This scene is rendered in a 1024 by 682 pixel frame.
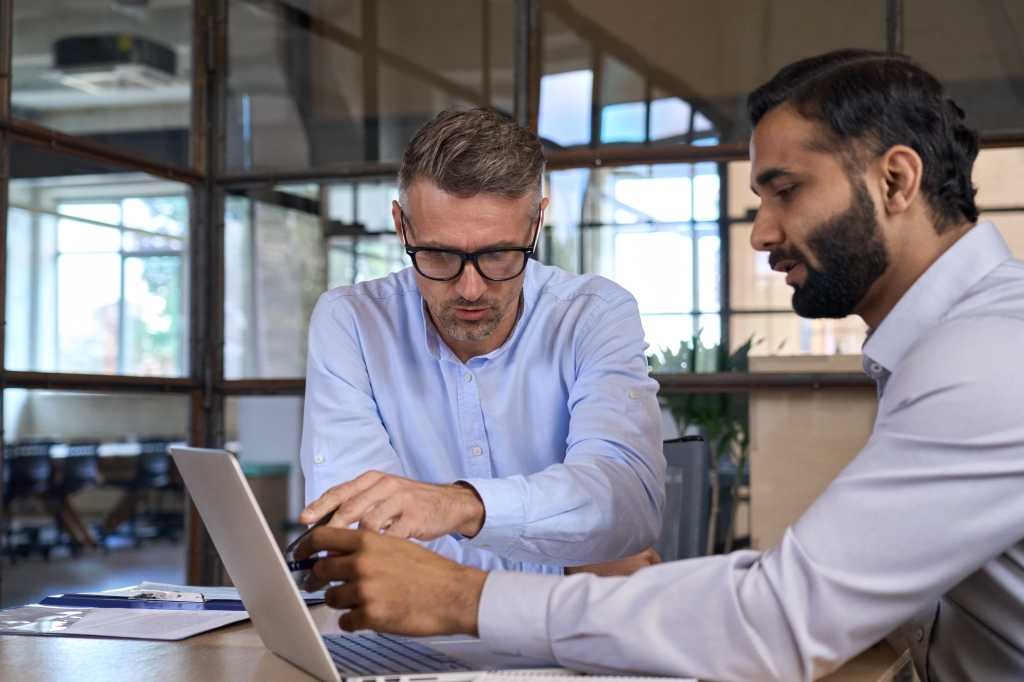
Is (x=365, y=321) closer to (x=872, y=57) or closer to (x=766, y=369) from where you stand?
(x=872, y=57)

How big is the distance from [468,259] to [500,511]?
0.48 m

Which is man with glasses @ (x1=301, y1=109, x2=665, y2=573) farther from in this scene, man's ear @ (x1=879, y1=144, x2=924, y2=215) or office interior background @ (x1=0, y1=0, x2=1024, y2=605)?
office interior background @ (x1=0, y1=0, x2=1024, y2=605)

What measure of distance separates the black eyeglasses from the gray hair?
96 mm

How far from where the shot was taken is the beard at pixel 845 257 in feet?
4.63

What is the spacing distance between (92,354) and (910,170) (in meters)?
4.05

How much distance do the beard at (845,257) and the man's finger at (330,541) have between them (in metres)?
0.63

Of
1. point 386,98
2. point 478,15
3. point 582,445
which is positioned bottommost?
point 582,445

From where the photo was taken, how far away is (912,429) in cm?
121

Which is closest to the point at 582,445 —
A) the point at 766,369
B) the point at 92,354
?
the point at 766,369

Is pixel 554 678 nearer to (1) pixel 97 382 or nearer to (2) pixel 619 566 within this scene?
A: (2) pixel 619 566

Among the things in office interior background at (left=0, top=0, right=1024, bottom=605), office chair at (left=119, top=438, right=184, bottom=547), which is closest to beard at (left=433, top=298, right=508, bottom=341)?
office interior background at (left=0, top=0, right=1024, bottom=605)

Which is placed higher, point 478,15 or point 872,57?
point 478,15

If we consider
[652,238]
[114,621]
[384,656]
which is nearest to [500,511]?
[384,656]

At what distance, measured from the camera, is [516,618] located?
1.25 metres
